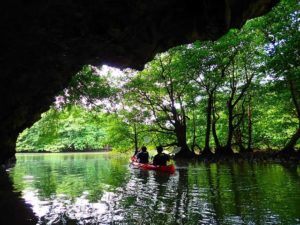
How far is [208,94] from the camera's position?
2828 centimetres

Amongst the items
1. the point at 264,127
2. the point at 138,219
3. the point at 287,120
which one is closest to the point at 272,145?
the point at 264,127

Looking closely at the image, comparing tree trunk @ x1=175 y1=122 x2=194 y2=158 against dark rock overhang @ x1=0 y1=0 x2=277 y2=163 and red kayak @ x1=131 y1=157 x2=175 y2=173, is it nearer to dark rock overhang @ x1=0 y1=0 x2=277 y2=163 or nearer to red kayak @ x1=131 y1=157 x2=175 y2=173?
red kayak @ x1=131 y1=157 x2=175 y2=173

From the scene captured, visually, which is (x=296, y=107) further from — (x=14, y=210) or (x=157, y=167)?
(x=14, y=210)

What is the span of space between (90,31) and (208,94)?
21.9 metres

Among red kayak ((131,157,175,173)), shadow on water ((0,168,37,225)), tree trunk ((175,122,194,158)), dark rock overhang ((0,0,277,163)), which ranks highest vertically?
dark rock overhang ((0,0,277,163))

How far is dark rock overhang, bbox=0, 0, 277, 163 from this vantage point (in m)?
6.39

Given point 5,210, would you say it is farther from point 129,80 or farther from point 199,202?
point 129,80

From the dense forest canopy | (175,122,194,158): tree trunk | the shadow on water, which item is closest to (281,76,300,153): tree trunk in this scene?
the dense forest canopy

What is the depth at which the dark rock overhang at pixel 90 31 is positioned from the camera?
6.39 metres

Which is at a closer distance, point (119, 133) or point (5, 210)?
point (5, 210)

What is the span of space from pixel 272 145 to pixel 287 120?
195 inches

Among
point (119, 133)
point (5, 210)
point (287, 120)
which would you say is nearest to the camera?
point (5, 210)

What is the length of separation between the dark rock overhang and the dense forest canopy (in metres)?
8.21

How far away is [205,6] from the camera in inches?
266
